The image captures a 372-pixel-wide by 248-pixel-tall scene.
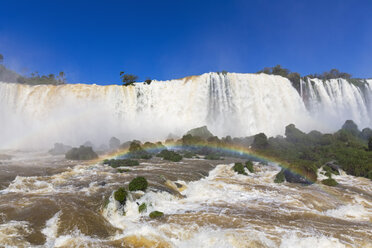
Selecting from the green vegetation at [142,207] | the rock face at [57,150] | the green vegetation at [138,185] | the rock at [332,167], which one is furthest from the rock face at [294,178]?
the rock face at [57,150]

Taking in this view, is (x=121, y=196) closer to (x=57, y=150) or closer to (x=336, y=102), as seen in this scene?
(x=57, y=150)

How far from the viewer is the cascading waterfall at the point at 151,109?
135 ft

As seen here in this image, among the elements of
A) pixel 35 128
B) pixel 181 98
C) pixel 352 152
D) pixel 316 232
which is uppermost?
pixel 181 98

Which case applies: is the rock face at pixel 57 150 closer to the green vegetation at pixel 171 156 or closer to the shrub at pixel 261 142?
the green vegetation at pixel 171 156

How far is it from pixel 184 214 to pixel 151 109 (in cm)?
3606

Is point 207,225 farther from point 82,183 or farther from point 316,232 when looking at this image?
point 82,183

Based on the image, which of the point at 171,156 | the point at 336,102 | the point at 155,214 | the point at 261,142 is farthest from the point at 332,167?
the point at 336,102

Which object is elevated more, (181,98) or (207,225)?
(181,98)

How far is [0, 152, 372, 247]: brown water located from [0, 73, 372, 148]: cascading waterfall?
1106 inches

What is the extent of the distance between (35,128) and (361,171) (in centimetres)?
4586

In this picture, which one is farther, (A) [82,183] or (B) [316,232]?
(A) [82,183]

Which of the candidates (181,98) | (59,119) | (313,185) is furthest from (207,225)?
(59,119)

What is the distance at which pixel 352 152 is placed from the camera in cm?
2312

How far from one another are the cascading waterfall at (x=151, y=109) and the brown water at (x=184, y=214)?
28.1 meters
